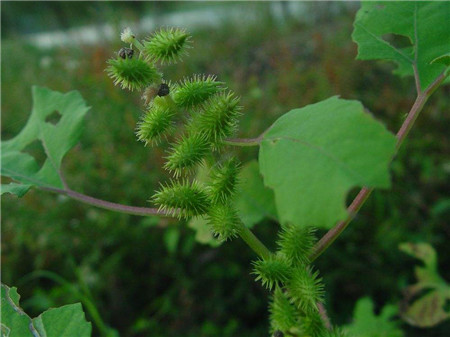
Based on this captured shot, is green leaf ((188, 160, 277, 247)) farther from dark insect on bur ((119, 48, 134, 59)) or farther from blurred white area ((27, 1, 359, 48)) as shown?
blurred white area ((27, 1, 359, 48))

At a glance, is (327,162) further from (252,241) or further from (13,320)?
(13,320)

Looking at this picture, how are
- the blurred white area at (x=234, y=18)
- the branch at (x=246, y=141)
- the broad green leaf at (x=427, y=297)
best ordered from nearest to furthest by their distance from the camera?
1. the branch at (x=246, y=141)
2. the broad green leaf at (x=427, y=297)
3. the blurred white area at (x=234, y=18)

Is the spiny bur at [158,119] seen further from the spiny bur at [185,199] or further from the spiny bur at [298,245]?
the spiny bur at [298,245]

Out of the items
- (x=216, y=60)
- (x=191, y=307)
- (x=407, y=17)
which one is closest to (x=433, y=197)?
(x=191, y=307)

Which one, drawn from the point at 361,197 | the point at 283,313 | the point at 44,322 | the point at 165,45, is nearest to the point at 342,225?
the point at 361,197

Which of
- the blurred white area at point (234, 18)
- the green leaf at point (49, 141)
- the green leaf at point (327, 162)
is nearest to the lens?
the green leaf at point (327, 162)

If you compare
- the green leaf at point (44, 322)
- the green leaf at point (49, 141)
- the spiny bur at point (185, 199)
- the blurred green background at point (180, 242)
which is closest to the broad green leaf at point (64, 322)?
the green leaf at point (44, 322)

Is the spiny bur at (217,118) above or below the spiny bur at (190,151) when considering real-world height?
above
